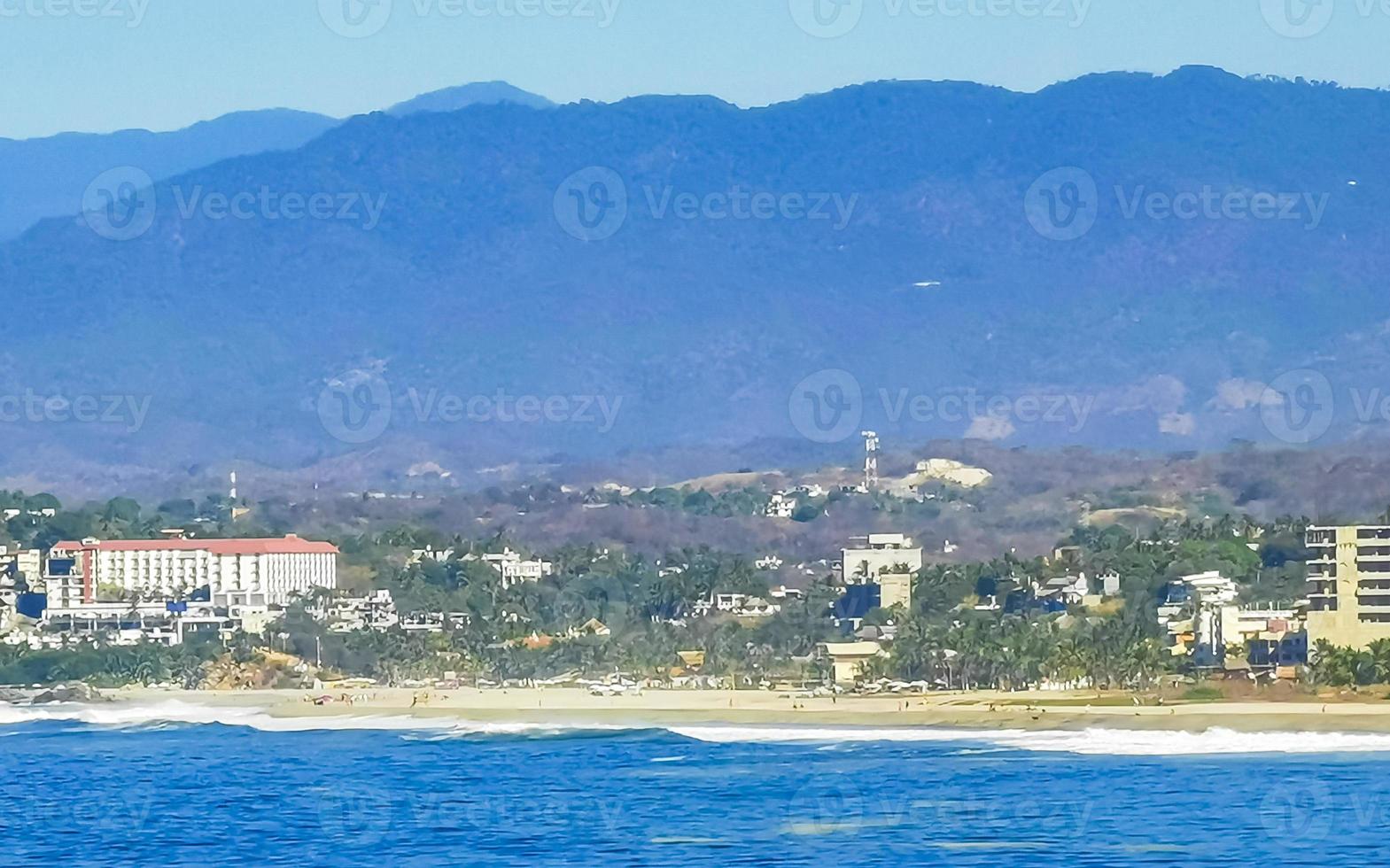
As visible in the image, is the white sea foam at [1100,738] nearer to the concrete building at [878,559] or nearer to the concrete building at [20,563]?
the concrete building at [878,559]

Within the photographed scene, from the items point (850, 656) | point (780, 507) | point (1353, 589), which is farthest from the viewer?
point (780, 507)

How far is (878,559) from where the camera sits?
89375mm

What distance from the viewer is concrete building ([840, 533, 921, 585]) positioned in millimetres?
86500

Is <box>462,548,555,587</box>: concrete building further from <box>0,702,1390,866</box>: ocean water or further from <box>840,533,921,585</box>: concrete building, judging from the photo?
<box>0,702,1390,866</box>: ocean water

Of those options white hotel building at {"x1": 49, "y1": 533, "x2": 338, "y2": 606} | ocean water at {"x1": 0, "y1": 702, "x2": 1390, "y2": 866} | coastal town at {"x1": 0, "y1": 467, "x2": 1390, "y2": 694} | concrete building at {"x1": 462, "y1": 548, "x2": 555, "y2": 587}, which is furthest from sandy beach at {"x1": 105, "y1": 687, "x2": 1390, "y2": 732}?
concrete building at {"x1": 462, "y1": 548, "x2": 555, "y2": 587}

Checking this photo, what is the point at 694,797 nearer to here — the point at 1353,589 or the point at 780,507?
the point at 1353,589

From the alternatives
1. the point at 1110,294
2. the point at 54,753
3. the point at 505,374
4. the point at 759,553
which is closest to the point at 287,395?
the point at 505,374

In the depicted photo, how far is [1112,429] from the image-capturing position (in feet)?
558

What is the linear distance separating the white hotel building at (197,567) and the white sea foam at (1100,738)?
31.0 metres

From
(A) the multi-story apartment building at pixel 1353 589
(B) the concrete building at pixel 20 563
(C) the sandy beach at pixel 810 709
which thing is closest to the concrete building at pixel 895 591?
(C) the sandy beach at pixel 810 709

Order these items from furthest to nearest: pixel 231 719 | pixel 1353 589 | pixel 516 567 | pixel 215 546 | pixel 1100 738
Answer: pixel 215 546
pixel 516 567
pixel 231 719
pixel 1353 589
pixel 1100 738

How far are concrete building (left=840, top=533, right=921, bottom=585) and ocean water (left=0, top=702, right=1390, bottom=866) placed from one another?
22.5 metres

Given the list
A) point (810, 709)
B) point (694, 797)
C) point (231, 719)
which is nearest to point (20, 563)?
point (231, 719)

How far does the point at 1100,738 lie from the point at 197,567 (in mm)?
41300
